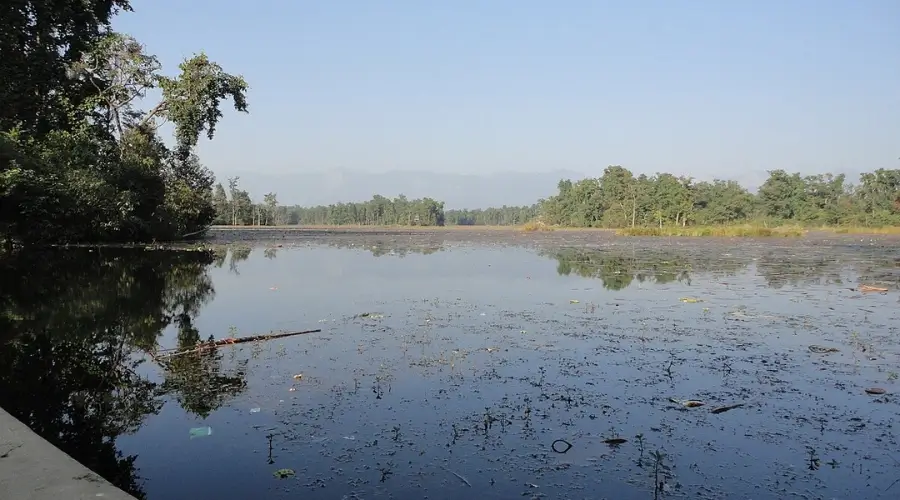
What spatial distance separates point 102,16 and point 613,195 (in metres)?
66.2

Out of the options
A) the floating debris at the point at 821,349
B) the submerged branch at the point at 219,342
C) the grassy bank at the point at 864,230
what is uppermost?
the grassy bank at the point at 864,230

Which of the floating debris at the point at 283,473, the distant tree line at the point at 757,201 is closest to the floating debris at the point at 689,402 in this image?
the floating debris at the point at 283,473

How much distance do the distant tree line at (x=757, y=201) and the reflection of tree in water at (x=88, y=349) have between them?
206 feet

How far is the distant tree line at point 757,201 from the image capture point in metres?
67.6

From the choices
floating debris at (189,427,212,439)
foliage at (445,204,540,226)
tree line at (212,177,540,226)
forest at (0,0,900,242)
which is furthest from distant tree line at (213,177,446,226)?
floating debris at (189,427,212,439)

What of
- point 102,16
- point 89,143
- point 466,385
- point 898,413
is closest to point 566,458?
point 466,385

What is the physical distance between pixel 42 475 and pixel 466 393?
12.3 feet

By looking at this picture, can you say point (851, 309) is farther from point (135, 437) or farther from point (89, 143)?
point (89, 143)

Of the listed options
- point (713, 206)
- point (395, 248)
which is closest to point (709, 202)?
point (713, 206)

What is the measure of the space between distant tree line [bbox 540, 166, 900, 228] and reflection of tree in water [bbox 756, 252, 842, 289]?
44748 millimetres

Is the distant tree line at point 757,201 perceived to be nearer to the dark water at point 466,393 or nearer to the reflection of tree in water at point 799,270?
the reflection of tree in water at point 799,270

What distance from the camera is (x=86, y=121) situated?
1131 inches

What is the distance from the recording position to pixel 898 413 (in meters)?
5.69

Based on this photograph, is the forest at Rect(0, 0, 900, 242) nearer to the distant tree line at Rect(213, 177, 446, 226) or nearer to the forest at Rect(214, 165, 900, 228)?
the forest at Rect(214, 165, 900, 228)
